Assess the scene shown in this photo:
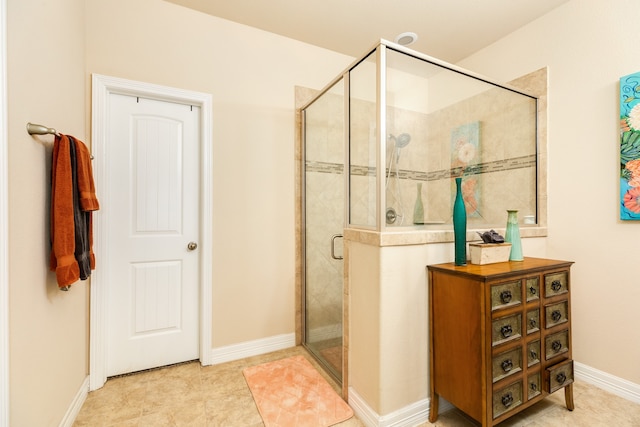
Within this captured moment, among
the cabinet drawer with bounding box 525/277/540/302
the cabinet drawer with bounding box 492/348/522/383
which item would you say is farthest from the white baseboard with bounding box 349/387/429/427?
the cabinet drawer with bounding box 525/277/540/302

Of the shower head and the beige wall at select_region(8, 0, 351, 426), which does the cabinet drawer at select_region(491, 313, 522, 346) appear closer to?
the shower head

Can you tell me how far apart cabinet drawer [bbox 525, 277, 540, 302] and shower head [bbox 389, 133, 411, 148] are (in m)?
1.03

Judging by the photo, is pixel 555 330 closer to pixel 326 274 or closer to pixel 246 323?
pixel 326 274

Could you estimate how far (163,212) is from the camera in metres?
2.11

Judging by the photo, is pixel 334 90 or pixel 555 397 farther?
pixel 334 90

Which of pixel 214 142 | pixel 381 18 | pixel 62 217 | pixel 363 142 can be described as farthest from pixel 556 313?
pixel 62 217

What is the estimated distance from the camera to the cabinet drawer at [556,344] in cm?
157

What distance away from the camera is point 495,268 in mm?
1485

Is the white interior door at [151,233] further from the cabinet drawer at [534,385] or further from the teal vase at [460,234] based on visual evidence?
the cabinet drawer at [534,385]

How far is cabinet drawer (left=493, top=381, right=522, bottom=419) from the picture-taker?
1343 millimetres

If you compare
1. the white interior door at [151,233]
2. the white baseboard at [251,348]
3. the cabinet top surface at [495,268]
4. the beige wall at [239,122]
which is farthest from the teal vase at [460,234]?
the white interior door at [151,233]

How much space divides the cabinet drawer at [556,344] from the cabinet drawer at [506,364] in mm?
276

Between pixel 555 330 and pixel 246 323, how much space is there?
2.08m

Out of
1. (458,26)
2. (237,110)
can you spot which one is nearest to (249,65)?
(237,110)
